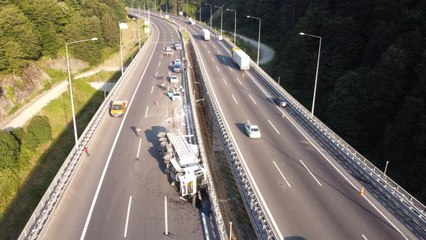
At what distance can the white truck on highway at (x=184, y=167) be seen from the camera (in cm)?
3102

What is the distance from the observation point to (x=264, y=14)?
141 metres

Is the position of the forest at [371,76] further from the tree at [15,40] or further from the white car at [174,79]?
the tree at [15,40]

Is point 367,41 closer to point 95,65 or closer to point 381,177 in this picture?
point 381,177

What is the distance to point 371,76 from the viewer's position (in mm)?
63562

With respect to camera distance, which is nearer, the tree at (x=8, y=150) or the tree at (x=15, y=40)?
the tree at (x=8, y=150)

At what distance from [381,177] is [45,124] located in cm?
4567

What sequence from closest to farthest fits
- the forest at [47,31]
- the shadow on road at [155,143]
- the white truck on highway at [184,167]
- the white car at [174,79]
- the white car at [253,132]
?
1. the white truck on highway at [184,167]
2. the shadow on road at [155,143]
3. the white car at [253,132]
4. the forest at [47,31]
5. the white car at [174,79]

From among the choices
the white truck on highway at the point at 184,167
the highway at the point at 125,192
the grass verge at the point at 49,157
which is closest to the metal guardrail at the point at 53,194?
the highway at the point at 125,192

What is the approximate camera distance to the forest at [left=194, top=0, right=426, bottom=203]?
5238cm

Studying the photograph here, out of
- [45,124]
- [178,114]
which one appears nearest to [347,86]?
[178,114]

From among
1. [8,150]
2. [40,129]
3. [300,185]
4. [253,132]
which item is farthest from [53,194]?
[40,129]

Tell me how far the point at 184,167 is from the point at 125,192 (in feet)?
17.7

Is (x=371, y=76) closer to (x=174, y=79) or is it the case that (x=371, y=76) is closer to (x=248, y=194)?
(x=174, y=79)

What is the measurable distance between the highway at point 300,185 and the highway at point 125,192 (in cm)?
703
